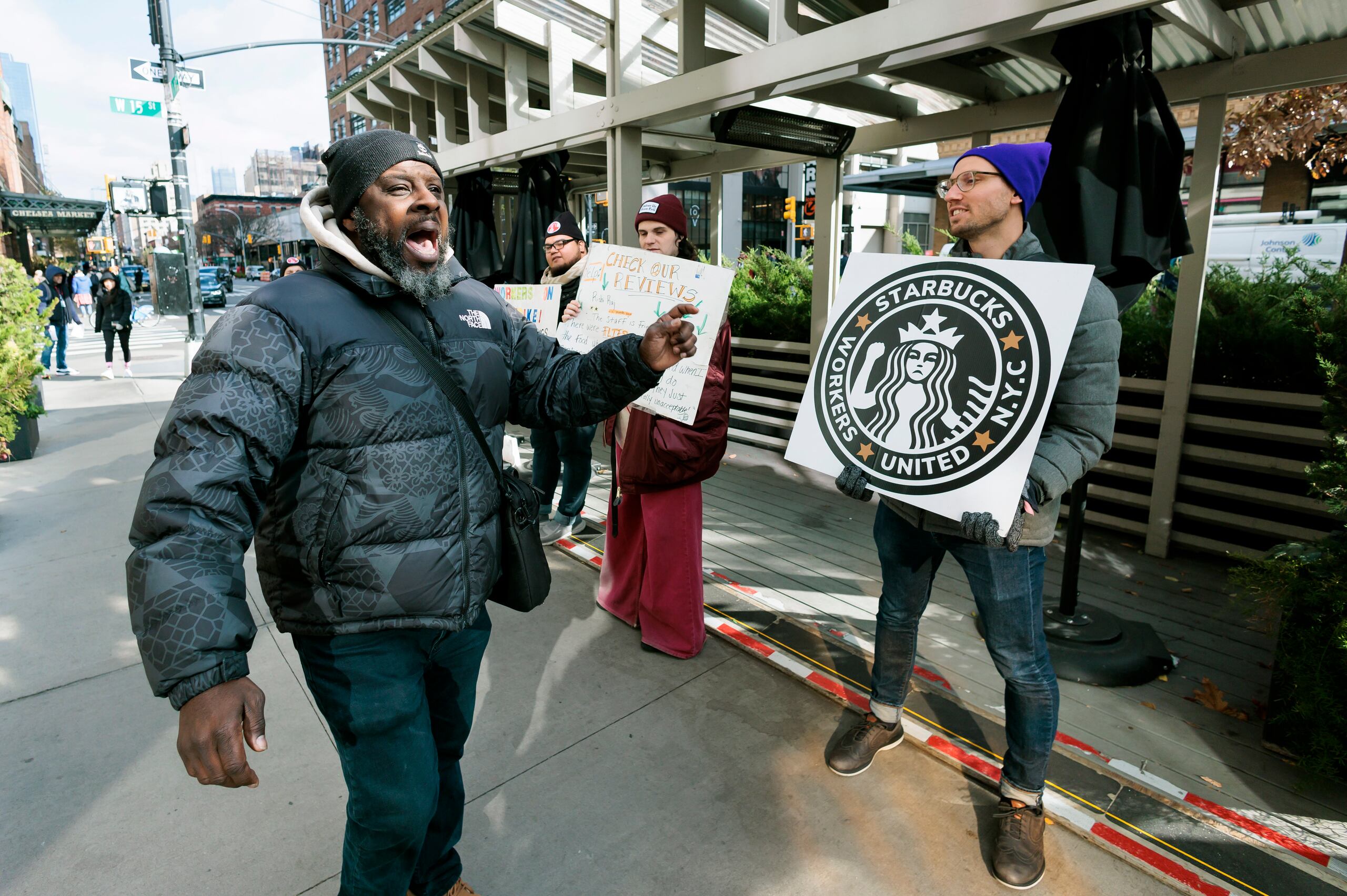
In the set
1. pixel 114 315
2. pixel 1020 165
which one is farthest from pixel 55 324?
pixel 1020 165

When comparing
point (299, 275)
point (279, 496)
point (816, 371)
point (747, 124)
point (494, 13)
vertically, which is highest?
point (494, 13)

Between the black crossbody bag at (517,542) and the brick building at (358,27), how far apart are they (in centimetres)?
4531

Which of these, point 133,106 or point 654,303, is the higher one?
point 133,106

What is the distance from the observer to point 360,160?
5.41ft

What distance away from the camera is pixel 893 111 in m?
5.55

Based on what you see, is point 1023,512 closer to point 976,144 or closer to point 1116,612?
point 1116,612

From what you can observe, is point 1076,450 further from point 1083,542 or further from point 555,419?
point 1083,542

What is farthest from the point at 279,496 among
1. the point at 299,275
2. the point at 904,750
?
the point at 904,750

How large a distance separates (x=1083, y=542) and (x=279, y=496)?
15.7ft

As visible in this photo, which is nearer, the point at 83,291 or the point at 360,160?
the point at 360,160

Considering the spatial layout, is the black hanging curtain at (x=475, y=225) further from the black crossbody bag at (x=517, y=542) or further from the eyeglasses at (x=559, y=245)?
the black crossbody bag at (x=517, y=542)

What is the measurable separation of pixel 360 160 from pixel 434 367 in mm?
478

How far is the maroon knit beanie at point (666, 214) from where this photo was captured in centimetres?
346

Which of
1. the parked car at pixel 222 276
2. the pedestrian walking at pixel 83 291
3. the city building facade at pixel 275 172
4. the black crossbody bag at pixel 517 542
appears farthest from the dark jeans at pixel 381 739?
the city building facade at pixel 275 172
